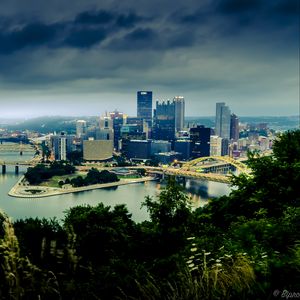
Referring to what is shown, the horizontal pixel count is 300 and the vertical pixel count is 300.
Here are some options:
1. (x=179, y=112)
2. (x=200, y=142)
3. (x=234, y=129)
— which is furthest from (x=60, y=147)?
(x=234, y=129)

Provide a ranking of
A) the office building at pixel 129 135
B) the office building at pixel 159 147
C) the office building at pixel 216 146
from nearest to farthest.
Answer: the office building at pixel 159 147 → the office building at pixel 129 135 → the office building at pixel 216 146

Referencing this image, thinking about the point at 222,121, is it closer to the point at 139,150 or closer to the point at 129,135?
the point at 129,135

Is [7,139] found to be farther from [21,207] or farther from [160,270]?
[160,270]

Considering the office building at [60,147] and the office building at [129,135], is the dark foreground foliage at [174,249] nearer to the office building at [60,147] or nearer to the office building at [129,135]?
the office building at [60,147]

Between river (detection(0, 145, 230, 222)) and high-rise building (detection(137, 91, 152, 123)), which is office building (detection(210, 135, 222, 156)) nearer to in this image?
river (detection(0, 145, 230, 222))

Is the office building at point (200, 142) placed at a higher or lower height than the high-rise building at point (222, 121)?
lower

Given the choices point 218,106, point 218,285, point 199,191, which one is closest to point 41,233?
point 218,285

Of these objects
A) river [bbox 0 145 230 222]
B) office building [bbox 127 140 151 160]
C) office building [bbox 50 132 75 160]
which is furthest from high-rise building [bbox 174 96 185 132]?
river [bbox 0 145 230 222]

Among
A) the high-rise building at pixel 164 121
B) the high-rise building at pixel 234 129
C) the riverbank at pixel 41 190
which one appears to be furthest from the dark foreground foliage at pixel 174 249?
the high-rise building at pixel 234 129
